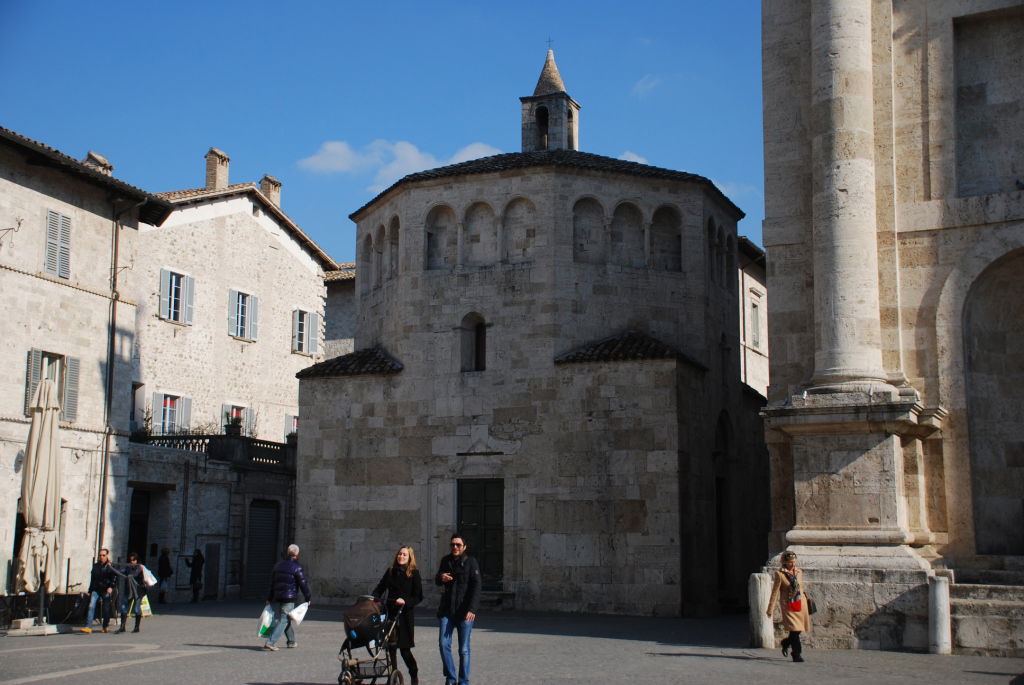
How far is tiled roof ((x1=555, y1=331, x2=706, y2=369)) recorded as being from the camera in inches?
911

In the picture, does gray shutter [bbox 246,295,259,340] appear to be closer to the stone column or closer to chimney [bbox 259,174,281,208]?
chimney [bbox 259,174,281,208]

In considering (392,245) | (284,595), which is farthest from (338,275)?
(284,595)

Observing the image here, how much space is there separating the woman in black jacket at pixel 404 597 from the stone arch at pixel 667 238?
15098 mm

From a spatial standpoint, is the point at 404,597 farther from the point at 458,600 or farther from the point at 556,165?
the point at 556,165

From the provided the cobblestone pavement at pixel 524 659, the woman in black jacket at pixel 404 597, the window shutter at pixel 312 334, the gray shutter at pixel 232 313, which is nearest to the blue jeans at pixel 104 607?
the cobblestone pavement at pixel 524 659

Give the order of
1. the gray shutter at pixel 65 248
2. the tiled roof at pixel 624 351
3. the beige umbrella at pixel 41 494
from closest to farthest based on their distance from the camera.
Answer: the beige umbrella at pixel 41 494, the tiled roof at pixel 624 351, the gray shutter at pixel 65 248

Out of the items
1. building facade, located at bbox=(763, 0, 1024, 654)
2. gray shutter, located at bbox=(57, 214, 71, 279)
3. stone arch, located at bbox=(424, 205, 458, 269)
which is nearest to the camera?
building facade, located at bbox=(763, 0, 1024, 654)

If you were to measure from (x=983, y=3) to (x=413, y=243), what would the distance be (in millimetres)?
13424

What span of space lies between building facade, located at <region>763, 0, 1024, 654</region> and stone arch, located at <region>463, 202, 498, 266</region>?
9513 millimetres

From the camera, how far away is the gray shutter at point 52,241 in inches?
968

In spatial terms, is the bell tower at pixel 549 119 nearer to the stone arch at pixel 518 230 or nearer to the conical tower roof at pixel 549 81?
the conical tower roof at pixel 549 81

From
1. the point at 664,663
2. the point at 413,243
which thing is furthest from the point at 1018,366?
the point at 413,243

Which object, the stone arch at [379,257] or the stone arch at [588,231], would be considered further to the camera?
the stone arch at [379,257]

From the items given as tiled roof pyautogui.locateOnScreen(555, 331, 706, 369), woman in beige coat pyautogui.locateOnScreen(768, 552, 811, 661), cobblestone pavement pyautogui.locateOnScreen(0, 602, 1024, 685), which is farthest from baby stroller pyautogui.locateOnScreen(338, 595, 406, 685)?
tiled roof pyautogui.locateOnScreen(555, 331, 706, 369)
